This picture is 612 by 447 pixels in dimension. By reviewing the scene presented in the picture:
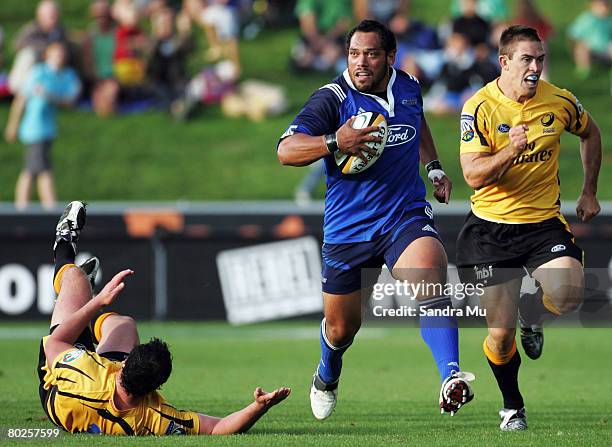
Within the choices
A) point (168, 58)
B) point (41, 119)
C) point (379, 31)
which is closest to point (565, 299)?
point (379, 31)

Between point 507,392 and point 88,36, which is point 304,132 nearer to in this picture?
point 507,392

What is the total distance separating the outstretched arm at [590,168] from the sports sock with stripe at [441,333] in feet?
4.74

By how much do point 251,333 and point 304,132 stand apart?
816 cm

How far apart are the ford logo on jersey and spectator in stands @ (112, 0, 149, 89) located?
44.9ft

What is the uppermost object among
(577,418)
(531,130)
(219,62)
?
(219,62)

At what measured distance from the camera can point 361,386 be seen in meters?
11.1

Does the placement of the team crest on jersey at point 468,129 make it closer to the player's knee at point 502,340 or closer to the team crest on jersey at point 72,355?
the player's knee at point 502,340

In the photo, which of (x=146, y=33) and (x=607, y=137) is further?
(x=146, y=33)

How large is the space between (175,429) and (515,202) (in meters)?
2.85

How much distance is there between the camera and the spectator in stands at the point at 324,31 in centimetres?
2275

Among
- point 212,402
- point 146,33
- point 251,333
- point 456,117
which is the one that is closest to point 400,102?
point 212,402

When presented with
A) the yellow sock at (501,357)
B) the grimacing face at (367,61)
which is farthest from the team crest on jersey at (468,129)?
the yellow sock at (501,357)

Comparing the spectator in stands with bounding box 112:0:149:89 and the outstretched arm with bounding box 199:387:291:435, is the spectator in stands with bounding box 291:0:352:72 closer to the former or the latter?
the spectator in stands with bounding box 112:0:149:89

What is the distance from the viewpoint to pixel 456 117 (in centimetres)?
2223
